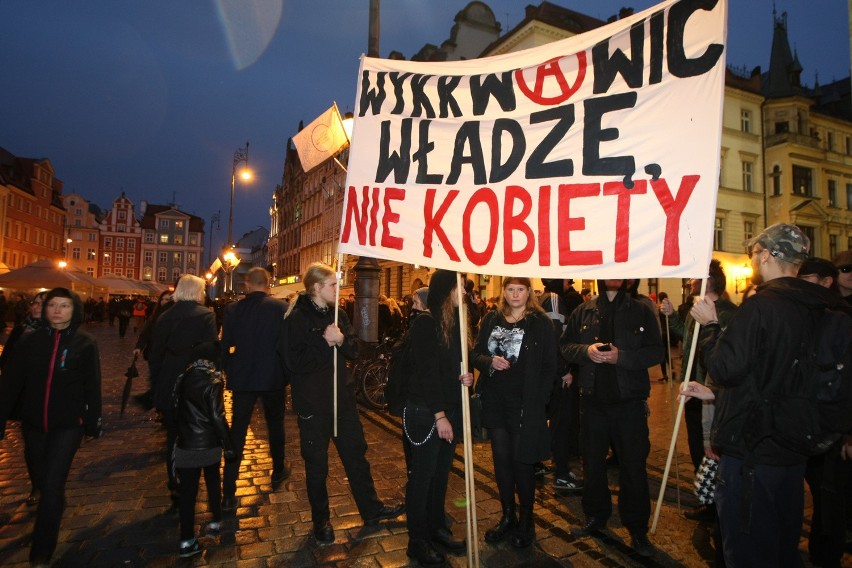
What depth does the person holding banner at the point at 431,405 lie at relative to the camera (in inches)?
133

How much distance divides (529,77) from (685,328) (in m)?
3.09

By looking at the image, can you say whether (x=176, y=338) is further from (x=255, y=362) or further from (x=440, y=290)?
(x=440, y=290)

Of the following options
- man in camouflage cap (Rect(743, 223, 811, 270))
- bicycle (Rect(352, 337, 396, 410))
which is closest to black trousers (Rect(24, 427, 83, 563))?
man in camouflage cap (Rect(743, 223, 811, 270))

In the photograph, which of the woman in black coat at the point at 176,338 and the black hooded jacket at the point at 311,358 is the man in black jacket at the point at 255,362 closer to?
the woman in black coat at the point at 176,338

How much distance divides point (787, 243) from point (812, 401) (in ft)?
2.48

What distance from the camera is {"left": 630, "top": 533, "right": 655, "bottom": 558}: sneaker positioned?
3.54 meters

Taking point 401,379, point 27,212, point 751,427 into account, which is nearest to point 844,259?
point 751,427

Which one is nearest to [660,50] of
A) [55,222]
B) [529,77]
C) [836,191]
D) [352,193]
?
[529,77]

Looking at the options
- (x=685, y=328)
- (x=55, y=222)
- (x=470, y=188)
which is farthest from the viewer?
(x=55, y=222)

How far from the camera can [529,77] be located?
11.1 feet

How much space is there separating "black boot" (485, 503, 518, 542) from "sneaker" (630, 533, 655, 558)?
0.82 meters

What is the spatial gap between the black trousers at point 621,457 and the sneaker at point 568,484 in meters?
0.94

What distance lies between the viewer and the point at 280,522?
407cm

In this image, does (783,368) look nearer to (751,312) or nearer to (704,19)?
(751,312)
